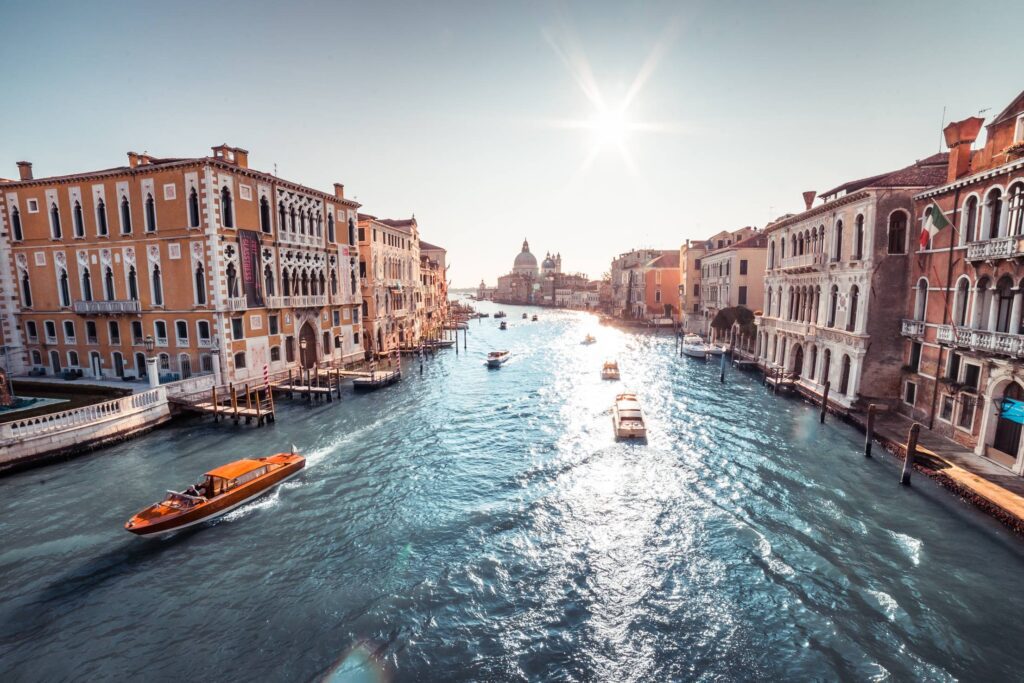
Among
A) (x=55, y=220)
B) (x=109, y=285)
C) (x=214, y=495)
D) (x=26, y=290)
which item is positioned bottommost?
(x=214, y=495)

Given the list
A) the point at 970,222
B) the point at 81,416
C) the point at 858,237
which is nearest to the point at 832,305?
the point at 858,237

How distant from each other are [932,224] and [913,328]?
528cm


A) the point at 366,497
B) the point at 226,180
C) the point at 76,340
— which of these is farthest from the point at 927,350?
the point at 76,340

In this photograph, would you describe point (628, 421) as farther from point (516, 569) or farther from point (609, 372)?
point (609, 372)

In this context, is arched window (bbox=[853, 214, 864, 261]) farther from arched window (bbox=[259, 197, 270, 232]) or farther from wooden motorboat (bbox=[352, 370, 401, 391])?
arched window (bbox=[259, 197, 270, 232])

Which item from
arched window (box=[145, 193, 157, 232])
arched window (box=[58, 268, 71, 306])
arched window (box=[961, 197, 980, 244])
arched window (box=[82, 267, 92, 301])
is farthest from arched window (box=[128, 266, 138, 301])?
arched window (box=[961, 197, 980, 244])

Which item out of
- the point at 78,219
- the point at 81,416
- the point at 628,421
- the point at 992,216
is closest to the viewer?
the point at 992,216

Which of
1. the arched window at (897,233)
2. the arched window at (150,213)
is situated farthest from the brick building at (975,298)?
the arched window at (150,213)

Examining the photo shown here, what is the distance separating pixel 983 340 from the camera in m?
17.3

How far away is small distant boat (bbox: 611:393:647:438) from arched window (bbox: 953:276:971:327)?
13667 mm

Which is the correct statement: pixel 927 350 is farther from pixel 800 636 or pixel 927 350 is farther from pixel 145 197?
pixel 145 197

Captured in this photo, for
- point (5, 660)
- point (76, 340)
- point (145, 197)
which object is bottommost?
point (5, 660)

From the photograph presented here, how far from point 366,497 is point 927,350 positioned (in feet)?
83.2

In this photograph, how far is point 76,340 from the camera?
30.8 meters
